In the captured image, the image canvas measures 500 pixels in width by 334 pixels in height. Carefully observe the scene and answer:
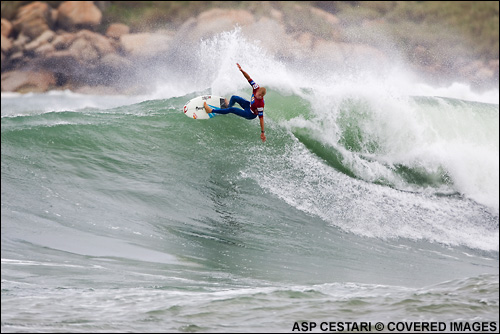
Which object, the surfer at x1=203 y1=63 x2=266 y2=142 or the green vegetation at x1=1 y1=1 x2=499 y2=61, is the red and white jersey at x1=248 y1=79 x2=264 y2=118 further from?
the green vegetation at x1=1 y1=1 x2=499 y2=61

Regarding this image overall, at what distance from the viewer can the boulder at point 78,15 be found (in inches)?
1652

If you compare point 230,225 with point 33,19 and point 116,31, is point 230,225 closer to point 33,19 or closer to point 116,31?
point 33,19

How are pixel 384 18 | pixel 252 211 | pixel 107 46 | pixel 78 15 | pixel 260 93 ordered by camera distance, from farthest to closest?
pixel 384 18 < pixel 107 46 < pixel 78 15 < pixel 260 93 < pixel 252 211

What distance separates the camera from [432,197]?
9703mm

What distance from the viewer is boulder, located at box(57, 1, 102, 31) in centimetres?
4197

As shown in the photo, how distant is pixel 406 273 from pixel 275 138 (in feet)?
11.2

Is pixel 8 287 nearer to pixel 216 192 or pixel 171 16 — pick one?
pixel 216 192

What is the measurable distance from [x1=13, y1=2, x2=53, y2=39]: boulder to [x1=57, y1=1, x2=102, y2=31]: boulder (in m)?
0.92

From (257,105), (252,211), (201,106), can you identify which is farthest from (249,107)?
(252,211)

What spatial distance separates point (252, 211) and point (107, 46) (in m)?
37.0

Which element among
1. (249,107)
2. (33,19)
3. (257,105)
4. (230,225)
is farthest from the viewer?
(33,19)

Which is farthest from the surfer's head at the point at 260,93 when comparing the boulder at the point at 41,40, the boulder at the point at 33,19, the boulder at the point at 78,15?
the boulder at the point at 78,15

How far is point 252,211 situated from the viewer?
27.5ft

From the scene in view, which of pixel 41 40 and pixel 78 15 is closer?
pixel 41 40
